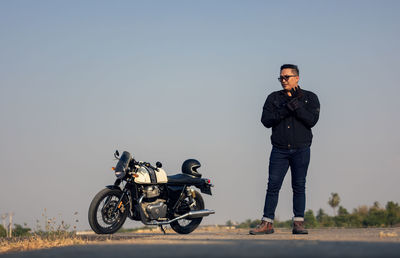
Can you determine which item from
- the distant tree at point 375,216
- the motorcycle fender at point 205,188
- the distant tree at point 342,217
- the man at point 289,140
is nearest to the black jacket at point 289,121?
the man at point 289,140

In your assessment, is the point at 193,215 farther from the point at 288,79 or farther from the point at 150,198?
the point at 288,79

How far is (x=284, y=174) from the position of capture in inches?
402

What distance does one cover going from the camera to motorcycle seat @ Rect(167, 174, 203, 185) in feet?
39.2

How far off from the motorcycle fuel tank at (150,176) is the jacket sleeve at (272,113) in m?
2.58

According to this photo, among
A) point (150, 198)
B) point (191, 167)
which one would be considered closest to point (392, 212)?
point (191, 167)

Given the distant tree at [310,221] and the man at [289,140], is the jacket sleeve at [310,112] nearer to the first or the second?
the man at [289,140]

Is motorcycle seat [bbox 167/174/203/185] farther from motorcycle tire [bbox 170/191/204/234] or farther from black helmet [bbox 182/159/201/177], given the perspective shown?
motorcycle tire [bbox 170/191/204/234]

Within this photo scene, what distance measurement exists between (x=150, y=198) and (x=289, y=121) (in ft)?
10.9

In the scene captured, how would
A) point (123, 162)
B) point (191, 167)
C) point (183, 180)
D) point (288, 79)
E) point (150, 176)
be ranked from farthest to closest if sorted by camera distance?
point (191, 167) → point (183, 180) → point (150, 176) → point (123, 162) → point (288, 79)

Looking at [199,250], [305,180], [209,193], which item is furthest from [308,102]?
[199,250]

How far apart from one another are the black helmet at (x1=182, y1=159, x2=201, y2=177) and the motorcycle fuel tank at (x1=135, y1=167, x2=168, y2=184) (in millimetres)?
766

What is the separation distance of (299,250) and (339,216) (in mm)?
24909

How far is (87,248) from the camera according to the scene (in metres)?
7.54

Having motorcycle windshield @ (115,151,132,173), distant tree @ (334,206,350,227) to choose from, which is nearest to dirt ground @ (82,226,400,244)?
motorcycle windshield @ (115,151,132,173)
